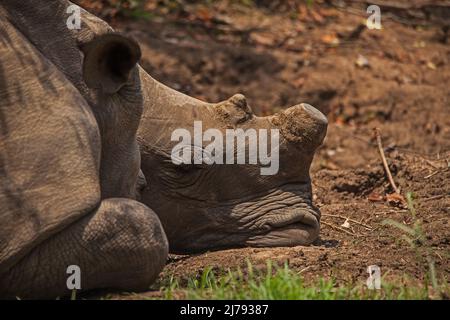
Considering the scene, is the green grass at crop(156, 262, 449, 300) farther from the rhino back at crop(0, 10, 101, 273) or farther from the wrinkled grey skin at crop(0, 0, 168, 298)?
the rhino back at crop(0, 10, 101, 273)

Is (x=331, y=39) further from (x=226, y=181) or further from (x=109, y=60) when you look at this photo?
(x=109, y=60)

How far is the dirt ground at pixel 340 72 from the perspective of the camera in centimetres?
743

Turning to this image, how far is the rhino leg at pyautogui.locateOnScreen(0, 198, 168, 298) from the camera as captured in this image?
4.26 meters

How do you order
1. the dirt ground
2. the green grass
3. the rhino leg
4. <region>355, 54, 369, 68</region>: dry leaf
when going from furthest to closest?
1. <region>355, 54, 369, 68</region>: dry leaf
2. the dirt ground
3. the rhino leg
4. the green grass

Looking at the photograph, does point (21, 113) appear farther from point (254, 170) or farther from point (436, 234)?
point (436, 234)

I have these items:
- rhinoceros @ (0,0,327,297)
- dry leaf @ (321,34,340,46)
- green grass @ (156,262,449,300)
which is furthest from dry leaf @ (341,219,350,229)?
dry leaf @ (321,34,340,46)

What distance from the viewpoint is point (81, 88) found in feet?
15.1

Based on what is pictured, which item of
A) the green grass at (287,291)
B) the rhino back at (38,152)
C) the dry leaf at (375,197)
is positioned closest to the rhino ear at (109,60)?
the rhino back at (38,152)

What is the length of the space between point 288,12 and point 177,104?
659 cm

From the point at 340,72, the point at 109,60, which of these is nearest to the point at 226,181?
the point at 109,60

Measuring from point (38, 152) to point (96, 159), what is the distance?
0.79 feet

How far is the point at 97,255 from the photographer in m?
4.30

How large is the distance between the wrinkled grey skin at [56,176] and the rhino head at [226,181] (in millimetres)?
759

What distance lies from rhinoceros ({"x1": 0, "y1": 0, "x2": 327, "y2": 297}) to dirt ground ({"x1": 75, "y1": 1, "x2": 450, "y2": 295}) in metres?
1.45
